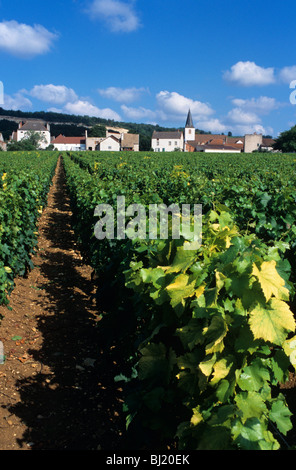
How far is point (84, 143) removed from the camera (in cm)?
12719

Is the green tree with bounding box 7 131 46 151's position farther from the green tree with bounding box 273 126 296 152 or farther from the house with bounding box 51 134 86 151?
the green tree with bounding box 273 126 296 152

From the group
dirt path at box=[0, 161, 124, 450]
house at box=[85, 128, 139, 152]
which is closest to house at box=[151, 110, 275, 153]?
house at box=[85, 128, 139, 152]

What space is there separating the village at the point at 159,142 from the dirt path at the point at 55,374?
323 ft

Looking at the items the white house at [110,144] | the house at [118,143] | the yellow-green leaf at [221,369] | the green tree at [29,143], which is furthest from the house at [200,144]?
the yellow-green leaf at [221,369]

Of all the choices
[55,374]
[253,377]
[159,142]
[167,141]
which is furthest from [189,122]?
[253,377]

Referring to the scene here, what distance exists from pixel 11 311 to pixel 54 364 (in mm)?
1550

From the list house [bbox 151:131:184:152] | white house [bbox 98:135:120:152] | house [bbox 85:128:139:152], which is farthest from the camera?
house [bbox 151:131:184:152]

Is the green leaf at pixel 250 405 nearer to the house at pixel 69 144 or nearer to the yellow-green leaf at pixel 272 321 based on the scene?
the yellow-green leaf at pixel 272 321

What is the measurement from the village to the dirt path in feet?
323

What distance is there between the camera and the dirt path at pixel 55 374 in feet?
10.5

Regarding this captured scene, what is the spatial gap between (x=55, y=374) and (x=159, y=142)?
124m

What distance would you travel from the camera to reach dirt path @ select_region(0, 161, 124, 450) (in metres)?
3.19

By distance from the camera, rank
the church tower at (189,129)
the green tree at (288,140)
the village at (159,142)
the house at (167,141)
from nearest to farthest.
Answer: the green tree at (288,140)
the village at (159,142)
the house at (167,141)
the church tower at (189,129)
